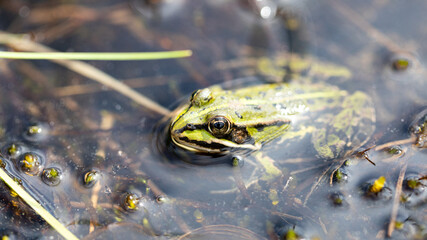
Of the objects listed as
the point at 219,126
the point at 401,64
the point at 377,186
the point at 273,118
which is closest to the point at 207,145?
the point at 219,126

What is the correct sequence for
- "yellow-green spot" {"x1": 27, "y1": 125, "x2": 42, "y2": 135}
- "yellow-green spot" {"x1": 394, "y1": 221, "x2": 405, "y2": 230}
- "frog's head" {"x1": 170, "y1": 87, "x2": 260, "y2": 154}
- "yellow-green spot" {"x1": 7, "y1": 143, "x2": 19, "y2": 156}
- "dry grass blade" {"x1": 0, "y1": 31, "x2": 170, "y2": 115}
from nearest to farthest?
"yellow-green spot" {"x1": 394, "y1": 221, "x2": 405, "y2": 230} < "frog's head" {"x1": 170, "y1": 87, "x2": 260, "y2": 154} < "yellow-green spot" {"x1": 7, "y1": 143, "x2": 19, "y2": 156} < "yellow-green spot" {"x1": 27, "y1": 125, "x2": 42, "y2": 135} < "dry grass blade" {"x1": 0, "y1": 31, "x2": 170, "y2": 115}

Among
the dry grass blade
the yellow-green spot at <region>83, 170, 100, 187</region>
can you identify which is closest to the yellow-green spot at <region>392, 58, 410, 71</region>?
the dry grass blade

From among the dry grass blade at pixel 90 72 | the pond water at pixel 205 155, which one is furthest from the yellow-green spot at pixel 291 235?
the dry grass blade at pixel 90 72

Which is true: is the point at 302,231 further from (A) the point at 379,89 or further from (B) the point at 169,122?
(A) the point at 379,89

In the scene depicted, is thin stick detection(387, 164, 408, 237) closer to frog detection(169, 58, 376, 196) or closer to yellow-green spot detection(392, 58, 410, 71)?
frog detection(169, 58, 376, 196)

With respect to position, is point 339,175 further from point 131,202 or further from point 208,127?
point 131,202

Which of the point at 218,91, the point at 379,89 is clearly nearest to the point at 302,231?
the point at 218,91

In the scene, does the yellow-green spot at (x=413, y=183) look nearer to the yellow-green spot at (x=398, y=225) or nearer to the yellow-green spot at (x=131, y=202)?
the yellow-green spot at (x=398, y=225)
